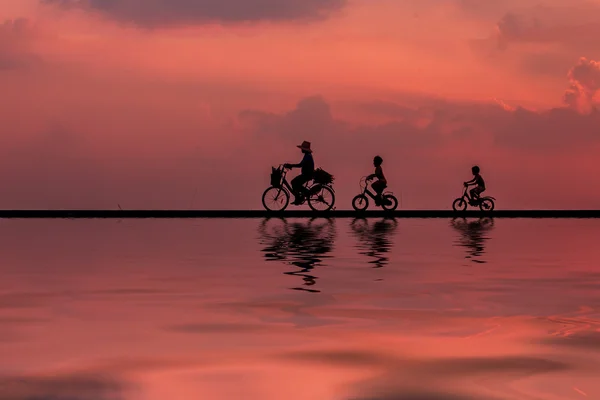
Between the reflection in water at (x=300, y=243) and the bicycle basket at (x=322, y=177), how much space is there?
12.8 ft

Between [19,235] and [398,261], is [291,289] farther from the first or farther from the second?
[19,235]

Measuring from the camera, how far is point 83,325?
7.44m

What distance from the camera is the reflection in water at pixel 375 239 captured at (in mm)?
14023

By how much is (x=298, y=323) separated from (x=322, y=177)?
880 inches

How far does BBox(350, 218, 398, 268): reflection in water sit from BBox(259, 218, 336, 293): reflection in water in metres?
0.50

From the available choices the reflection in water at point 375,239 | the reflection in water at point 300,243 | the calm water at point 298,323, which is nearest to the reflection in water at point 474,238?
the calm water at point 298,323

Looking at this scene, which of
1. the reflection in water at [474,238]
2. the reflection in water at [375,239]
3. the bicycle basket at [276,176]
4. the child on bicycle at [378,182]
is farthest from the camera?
the child on bicycle at [378,182]

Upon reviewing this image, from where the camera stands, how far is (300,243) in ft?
56.1

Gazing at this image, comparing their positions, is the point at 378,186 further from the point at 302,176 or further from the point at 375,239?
the point at 375,239

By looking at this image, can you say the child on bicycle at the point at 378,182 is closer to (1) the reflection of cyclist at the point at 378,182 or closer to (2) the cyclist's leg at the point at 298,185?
(1) the reflection of cyclist at the point at 378,182

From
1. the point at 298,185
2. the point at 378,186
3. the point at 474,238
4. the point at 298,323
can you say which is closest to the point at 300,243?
the point at 474,238

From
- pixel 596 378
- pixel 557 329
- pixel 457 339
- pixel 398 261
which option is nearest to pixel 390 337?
pixel 457 339

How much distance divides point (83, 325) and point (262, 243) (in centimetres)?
973

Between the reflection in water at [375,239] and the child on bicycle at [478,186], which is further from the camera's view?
the child on bicycle at [478,186]
